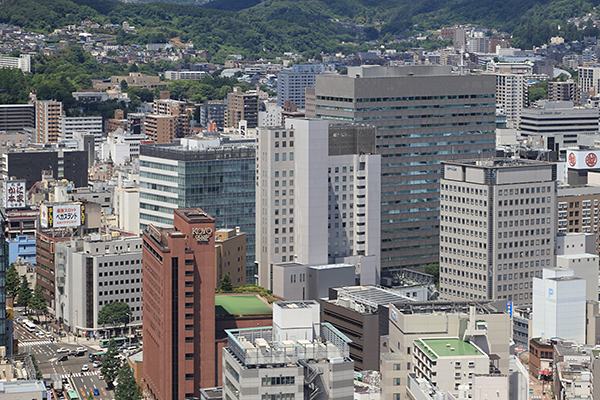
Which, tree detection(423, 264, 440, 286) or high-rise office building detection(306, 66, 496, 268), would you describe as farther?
high-rise office building detection(306, 66, 496, 268)

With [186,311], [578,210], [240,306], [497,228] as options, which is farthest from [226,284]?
[578,210]

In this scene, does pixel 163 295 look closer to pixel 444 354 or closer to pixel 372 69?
pixel 444 354

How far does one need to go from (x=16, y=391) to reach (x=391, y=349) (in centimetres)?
4049

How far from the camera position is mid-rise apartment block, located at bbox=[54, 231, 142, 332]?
158250 millimetres

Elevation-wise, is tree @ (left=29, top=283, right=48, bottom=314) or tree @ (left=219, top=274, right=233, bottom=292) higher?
tree @ (left=219, top=274, right=233, bottom=292)

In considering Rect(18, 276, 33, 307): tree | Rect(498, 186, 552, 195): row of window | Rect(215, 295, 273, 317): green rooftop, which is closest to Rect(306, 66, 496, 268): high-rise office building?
Rect(498, 186, 552, 195): row of window

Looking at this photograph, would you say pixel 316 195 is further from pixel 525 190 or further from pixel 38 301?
pixel 38 301

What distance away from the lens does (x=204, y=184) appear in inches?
6211

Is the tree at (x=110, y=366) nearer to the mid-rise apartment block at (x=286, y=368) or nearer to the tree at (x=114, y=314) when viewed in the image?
the tree at (x=114, y=314)

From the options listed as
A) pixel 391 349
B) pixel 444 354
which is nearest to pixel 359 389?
pixel 391 349

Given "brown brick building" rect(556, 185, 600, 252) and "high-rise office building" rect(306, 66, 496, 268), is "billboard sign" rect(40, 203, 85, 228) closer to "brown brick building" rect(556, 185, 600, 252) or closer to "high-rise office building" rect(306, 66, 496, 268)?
"high-rise office building" rect(306, 66, 496, 268)

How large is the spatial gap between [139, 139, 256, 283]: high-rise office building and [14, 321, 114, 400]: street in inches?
795

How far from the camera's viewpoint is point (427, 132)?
172375mm

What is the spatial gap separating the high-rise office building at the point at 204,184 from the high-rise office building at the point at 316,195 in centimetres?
574
